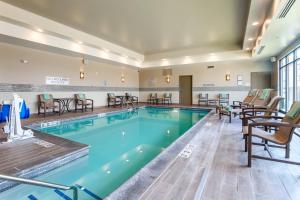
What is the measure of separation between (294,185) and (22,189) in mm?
3094

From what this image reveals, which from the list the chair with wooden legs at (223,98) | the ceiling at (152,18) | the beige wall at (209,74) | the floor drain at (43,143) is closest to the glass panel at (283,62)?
the beige wall at (209,74)

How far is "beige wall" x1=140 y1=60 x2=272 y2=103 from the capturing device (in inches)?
390

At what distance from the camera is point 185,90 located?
11906mm

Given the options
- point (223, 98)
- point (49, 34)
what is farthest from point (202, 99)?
point (49, 34)

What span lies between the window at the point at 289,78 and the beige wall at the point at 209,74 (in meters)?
1.80

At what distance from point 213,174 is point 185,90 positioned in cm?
1007

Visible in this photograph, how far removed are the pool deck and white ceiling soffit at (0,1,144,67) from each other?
147 inches

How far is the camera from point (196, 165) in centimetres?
234

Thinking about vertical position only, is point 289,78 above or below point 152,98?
above

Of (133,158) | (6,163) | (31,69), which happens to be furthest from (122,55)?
(6,163)

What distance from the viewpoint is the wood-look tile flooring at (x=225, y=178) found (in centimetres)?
169

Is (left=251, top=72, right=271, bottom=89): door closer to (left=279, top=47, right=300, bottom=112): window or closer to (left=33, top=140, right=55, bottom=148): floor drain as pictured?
(left=279, top=47, right=300, bottom=112): window

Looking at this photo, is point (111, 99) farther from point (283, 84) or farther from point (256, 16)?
point (283, 84)

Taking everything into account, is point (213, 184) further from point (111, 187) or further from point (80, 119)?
point (80, 119)
